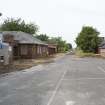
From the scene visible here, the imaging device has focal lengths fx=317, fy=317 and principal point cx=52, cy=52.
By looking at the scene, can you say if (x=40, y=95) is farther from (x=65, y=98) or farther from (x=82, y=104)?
(x=82, y=104)

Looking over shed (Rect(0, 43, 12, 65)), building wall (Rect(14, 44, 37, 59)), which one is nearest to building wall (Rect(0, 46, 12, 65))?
shed (Rect(0, 43, 12, 65))

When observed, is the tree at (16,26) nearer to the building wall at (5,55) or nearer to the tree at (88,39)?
the tree at (88,39)

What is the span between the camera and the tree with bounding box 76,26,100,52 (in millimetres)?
93312

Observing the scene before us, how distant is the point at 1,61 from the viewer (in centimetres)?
3553

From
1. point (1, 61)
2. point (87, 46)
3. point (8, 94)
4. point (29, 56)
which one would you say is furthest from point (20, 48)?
point (8, 94)

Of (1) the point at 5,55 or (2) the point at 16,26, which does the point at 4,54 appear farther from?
(2) the point at 16,26

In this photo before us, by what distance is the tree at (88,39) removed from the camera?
93.3 m

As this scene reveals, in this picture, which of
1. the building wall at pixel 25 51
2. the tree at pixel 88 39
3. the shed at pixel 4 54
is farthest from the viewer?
the tree at pixel 88 39

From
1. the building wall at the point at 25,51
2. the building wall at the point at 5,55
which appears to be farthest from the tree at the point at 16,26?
the building wall at the point at 5,55

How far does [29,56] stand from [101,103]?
49.7 meters

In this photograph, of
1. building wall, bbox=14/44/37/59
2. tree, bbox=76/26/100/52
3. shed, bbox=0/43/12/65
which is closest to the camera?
shed, bbox=0/43/12/65

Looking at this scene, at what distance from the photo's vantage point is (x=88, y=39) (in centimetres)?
9419

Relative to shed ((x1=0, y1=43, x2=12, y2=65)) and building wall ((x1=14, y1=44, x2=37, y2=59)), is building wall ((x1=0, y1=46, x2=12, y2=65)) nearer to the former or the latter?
shed ((x1=0, y1=43, x2=12, y2=65))

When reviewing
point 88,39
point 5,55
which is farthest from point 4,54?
point 88,39
